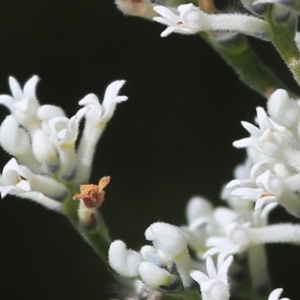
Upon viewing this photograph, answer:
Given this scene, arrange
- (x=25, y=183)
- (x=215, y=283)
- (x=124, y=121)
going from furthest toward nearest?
(x=124, y=121) → (x=25, y=183) → (x=215, y=283)


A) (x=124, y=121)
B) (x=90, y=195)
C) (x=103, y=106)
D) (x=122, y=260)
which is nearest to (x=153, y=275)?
(x=122, y=260)

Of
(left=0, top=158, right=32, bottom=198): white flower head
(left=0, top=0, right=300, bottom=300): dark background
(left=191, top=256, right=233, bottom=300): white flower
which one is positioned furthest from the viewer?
(left=0, top=0, right=300, bottom=300): dark background

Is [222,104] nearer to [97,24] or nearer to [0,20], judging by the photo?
[97,24]

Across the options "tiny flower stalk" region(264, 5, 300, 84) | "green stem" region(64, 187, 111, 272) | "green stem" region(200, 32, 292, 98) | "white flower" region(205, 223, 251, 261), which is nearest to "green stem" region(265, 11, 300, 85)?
"tiny flower stalk" region(264, 5, 300, 84)

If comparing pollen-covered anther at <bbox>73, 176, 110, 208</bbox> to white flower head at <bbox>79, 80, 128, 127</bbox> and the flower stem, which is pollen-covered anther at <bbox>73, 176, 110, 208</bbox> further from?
the flower stem

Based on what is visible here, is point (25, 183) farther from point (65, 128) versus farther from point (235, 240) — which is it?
point (235, 240)

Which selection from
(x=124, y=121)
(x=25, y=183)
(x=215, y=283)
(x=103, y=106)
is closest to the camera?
(x=215, y=283)

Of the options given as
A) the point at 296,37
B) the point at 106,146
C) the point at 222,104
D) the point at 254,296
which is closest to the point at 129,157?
the point at 106,146

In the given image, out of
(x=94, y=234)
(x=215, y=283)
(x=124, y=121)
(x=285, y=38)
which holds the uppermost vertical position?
(x=124, y=121)
